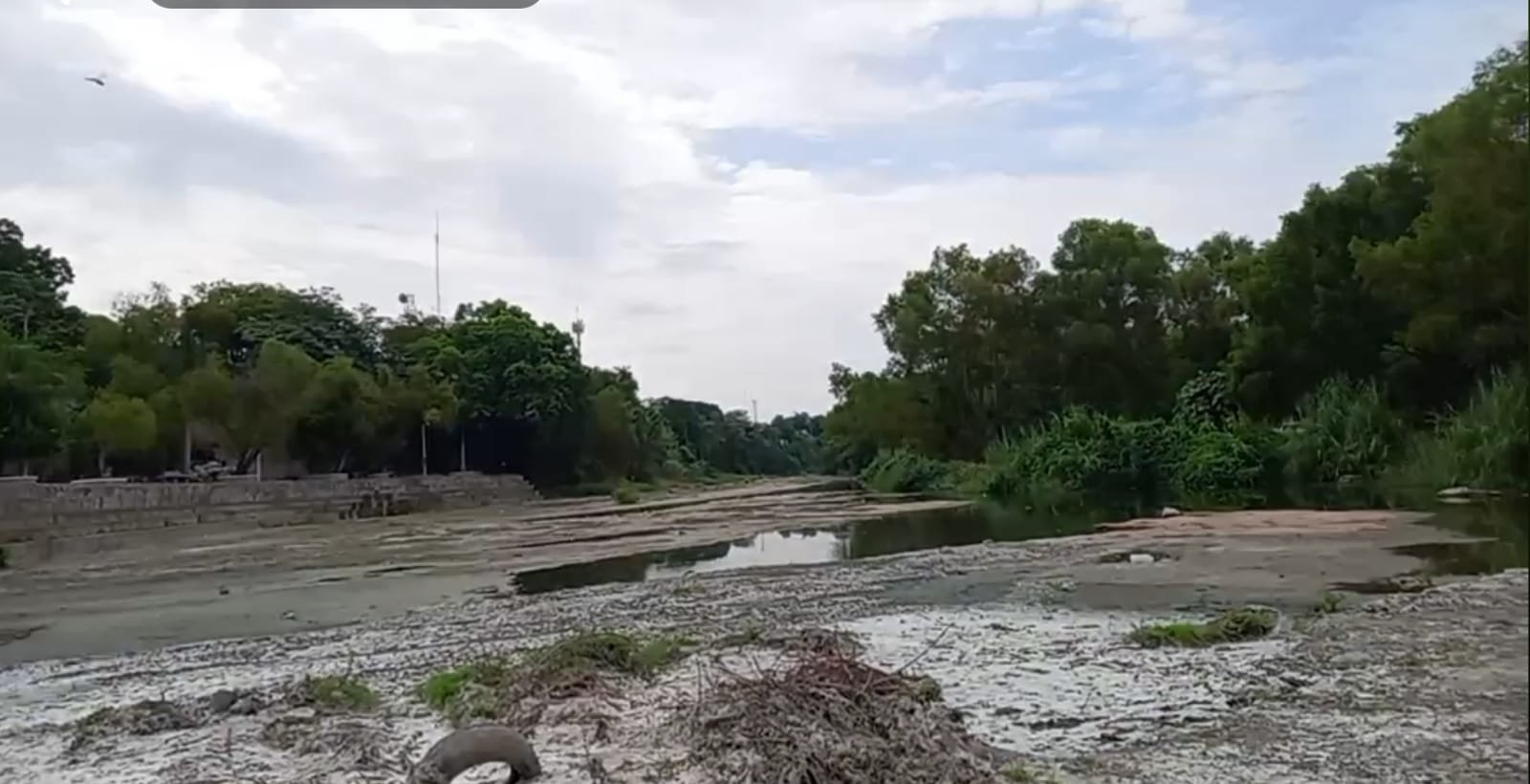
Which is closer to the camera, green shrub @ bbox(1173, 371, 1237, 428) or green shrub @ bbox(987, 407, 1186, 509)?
green shrub @ bbox(1173, 371, 1237, 428)

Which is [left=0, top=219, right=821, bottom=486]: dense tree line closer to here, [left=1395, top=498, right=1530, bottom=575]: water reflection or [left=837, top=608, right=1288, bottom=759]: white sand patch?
[left=837, top=608, right=1288, bottom=759]: white sand patch

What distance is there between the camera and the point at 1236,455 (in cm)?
2108

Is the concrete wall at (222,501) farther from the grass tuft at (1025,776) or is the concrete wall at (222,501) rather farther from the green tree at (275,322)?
the grass tuft at (1025,776)

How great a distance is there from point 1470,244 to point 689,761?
320cm

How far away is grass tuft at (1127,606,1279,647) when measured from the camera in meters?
6.75

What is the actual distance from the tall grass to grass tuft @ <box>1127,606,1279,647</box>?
3.88 meters

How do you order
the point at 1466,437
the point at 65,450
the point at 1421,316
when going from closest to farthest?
the point at 1466,437, the point at 1421,316, the point at 65,450

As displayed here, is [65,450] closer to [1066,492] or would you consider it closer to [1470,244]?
[1066,492]

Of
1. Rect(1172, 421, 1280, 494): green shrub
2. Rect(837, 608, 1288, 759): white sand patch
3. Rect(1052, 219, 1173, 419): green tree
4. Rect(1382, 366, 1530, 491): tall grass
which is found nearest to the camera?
Rect(1382, 366, 1530, 491): tall grass

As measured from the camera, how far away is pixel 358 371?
39.9m

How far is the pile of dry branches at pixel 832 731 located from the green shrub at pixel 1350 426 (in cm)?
159

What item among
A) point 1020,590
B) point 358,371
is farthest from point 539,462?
point 1020,590

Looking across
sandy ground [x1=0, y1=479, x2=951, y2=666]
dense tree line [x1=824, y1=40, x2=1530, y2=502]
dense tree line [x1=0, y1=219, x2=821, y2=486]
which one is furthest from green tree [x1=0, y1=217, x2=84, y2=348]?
dense tree line [x1=824, y1=40, x2=1530, y2=502]

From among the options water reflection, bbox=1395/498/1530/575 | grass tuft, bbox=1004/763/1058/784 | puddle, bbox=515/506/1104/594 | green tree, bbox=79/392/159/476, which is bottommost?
puddle, bbox=515/506/1104/594
